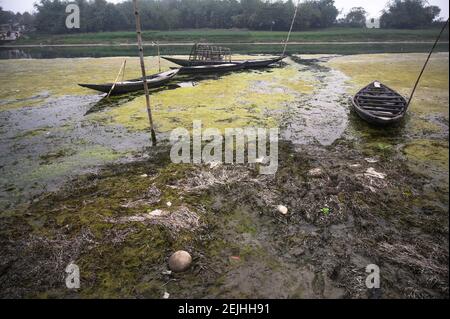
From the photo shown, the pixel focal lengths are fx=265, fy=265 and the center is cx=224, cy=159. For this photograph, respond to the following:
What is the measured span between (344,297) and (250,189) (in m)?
2.49

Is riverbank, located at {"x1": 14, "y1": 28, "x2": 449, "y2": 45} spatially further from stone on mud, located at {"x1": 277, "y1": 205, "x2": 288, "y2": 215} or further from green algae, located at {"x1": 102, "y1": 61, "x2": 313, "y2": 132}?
stone on mud, located at {"x1": 277, "y1": 205, "x2": 288, "y2": 215}

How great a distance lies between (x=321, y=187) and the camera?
5188mm

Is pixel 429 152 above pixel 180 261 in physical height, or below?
above

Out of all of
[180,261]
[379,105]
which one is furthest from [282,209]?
[379,105]

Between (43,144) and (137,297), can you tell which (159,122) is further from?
(137,297)

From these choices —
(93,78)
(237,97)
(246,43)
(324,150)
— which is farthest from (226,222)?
(246,43)

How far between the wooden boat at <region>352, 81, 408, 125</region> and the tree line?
199 ft

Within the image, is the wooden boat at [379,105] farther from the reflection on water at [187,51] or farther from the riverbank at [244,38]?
the riverbank at [244,38]

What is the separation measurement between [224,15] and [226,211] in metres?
76.9

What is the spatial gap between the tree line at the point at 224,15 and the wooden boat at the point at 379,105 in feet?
199

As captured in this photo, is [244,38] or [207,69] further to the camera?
[244,38]

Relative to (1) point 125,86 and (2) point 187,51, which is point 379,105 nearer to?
(1) point 125,86

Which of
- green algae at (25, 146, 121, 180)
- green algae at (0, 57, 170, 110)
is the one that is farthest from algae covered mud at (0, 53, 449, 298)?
green algae at (0, 57, 170, 110)

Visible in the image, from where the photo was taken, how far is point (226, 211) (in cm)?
459
